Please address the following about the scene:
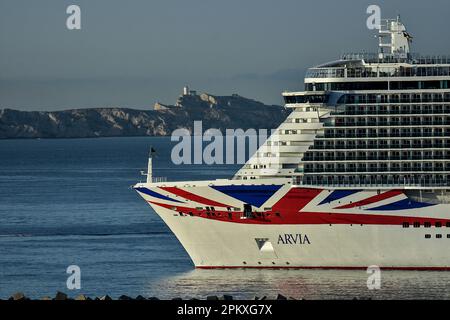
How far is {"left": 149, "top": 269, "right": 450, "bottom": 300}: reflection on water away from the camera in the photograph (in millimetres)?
58250

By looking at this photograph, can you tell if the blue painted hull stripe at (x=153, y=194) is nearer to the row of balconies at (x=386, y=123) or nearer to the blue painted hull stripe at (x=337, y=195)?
the blue painted hull stripe at (x=337, y=195)

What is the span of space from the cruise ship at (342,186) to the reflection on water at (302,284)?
85 centimetres

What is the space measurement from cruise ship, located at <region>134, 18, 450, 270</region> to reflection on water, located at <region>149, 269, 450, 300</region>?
853 mm

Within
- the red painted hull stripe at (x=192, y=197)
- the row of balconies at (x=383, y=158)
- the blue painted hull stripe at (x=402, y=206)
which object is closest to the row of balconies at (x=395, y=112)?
the row of balconies at (x=383, y=158)

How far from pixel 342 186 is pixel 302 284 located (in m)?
5.08

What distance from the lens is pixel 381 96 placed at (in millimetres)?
64500

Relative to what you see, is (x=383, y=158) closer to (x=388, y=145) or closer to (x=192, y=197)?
(x=388, y=145)

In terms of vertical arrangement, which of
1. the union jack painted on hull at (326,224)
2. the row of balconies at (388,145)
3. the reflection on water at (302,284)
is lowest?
the reflection on water at (302,284)

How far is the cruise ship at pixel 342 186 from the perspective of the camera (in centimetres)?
6300
